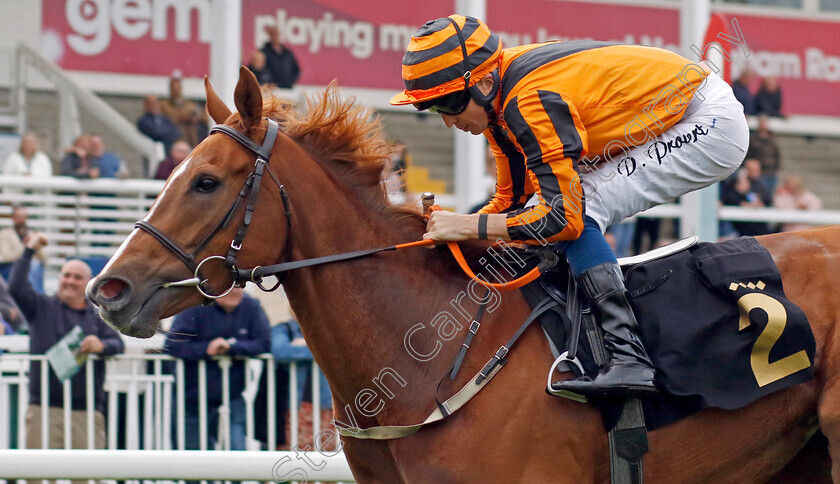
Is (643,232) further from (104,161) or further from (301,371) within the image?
(104,161)

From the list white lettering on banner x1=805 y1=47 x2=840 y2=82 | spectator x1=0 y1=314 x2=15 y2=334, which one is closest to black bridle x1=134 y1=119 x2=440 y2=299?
spectator x1=0 y1=314 x2=15 y2=334

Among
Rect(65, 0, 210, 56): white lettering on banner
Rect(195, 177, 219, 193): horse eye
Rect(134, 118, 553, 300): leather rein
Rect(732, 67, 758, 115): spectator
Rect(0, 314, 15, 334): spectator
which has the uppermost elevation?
Rect(65, 0, 210, 56): white lettering on banner

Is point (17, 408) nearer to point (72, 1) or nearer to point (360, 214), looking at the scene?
point (360, 214)

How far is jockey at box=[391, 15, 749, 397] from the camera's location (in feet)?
9.91

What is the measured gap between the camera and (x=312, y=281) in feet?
10.4

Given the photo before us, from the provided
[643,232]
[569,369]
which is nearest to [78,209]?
[643,232]

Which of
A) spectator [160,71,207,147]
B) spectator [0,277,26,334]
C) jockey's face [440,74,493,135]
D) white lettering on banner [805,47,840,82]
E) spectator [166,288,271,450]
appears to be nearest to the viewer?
jockey's face [440,74,493,135]

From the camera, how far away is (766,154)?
428 inches

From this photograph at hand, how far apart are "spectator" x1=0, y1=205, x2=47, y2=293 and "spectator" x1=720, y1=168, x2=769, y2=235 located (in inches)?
259

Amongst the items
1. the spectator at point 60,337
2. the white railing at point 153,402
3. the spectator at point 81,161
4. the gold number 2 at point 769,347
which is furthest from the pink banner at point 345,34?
the gold number 2 at point 769,347

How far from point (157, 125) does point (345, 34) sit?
2.87m

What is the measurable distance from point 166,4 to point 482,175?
19.2 feet

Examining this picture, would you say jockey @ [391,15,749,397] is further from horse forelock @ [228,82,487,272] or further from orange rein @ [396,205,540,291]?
horse forelock @ [228,82,487,272]

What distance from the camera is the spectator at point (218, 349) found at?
5613 mm
